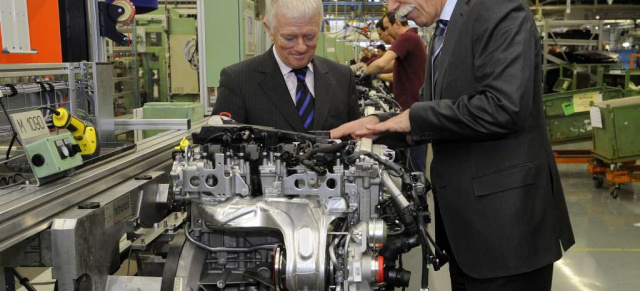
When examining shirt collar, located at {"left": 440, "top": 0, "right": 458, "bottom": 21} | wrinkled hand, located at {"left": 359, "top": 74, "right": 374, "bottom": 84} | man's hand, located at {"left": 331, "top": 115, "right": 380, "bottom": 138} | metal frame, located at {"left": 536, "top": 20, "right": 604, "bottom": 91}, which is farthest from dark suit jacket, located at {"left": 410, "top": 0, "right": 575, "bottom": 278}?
metal frame, located at {"left": 536, "top": 20, "right": 604, "bottom": 91}

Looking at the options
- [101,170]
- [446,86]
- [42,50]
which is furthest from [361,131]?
[42,50]

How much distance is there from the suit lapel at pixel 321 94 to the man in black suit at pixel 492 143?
1.44ft

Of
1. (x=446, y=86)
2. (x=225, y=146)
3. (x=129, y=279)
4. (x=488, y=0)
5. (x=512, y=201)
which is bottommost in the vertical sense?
(x=129, y=279)

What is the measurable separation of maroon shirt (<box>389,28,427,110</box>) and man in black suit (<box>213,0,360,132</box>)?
269cm

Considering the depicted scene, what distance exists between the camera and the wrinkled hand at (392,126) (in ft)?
5.79

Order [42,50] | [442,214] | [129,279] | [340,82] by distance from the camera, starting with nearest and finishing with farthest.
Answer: [129,279], [442,214], [340,82], [42,50]

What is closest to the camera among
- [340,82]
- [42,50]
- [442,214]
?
[442,214]

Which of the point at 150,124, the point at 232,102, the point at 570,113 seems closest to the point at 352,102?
the point at 232,102

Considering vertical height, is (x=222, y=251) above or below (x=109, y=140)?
below

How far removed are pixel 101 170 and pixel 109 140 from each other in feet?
2.55

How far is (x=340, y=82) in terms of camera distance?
2.44m

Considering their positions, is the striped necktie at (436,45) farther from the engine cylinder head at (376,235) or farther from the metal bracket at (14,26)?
the metal bracket at (14,26)

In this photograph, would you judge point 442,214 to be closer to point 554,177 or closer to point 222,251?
point 554,177

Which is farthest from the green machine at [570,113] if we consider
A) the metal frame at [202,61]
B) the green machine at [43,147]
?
the green machine at [43,147]
